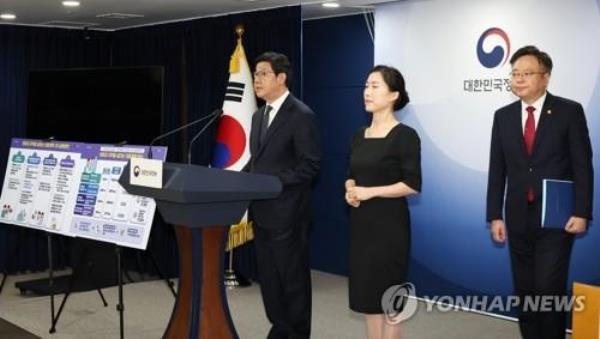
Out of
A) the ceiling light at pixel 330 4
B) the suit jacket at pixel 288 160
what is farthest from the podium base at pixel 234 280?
the suit jacket at pixel 288 160

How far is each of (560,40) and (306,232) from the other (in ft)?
7.18

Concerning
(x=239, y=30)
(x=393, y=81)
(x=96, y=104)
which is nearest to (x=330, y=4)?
(x=239, y=30)

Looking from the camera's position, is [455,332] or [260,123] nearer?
[260,123]

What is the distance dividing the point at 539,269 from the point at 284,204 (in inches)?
49.3

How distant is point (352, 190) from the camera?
3385 mm

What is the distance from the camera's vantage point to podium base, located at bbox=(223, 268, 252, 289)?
649cm

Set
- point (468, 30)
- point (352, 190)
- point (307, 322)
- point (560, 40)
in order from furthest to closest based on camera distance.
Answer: point (468, 30)
point (560, 40)
point (307, 322)
point (352, 190)

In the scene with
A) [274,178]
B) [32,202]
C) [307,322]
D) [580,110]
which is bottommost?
[307,322]

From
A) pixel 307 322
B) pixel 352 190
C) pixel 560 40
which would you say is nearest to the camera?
pixel 352 190

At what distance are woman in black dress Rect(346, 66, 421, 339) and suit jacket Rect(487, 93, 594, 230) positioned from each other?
64 centimetres

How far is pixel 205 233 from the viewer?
3.51 meters

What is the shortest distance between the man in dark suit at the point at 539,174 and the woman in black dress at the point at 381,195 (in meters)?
0.63

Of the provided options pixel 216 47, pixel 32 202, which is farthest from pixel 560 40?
pixel 32 202

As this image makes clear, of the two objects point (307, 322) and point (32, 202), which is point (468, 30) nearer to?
point (307, 322)
